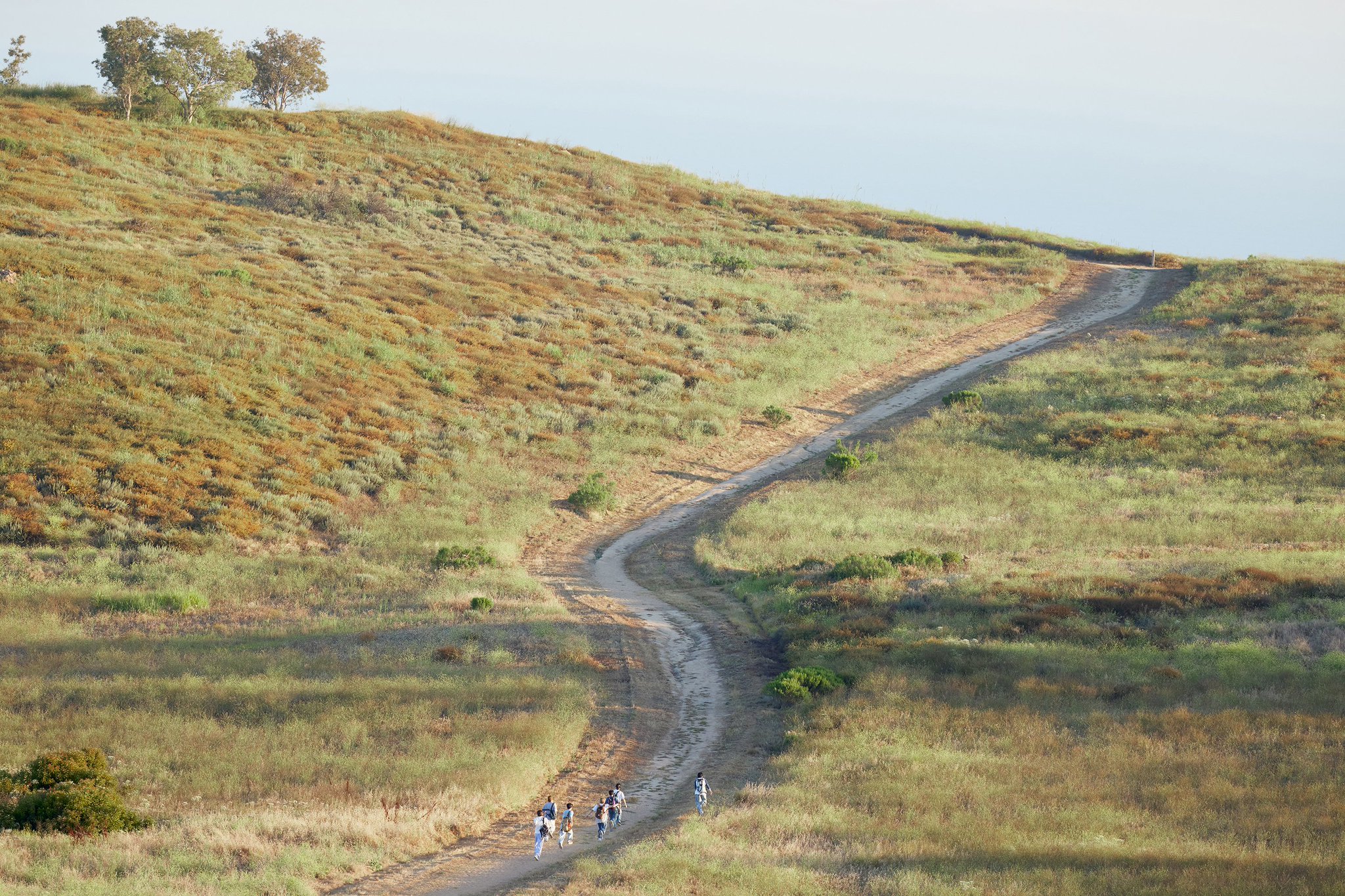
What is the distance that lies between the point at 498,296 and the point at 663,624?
29.3 meters

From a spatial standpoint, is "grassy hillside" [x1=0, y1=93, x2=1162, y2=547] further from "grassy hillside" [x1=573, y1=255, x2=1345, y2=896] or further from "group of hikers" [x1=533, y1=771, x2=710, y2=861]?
"group of hikers" [x1=533, y1=771, x2=710, y2=861]

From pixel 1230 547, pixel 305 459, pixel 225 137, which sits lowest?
pixel 305 459

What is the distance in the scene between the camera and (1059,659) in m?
18.4

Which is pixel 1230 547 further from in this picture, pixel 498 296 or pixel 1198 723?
pixel 498 296

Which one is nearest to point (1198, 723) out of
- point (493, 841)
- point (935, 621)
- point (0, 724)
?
point (935, 621)

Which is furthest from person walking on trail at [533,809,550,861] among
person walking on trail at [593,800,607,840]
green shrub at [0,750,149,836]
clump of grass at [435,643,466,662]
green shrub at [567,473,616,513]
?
green shrub at [567,473,616,513]

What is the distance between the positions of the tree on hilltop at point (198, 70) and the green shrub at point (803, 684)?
61.3 m

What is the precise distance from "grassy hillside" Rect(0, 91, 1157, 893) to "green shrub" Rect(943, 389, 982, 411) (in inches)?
256

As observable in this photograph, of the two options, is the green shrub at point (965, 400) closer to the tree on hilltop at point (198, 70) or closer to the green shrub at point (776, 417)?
the green shrub at point (776, 417)

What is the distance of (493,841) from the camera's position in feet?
43.4

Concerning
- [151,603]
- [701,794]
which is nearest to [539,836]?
[701,794]

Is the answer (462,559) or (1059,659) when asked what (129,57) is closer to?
(462,559)

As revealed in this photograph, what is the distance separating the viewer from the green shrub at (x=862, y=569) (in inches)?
931

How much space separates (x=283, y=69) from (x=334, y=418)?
50629mm
